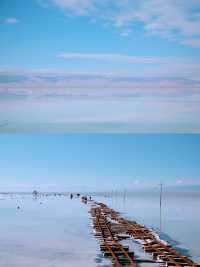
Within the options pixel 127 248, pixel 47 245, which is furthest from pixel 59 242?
pixel 127 248

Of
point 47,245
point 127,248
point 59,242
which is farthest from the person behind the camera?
point 59,242

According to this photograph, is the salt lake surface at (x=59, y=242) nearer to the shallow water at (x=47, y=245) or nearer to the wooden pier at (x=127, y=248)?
the shallow water at (x=47, y=245)

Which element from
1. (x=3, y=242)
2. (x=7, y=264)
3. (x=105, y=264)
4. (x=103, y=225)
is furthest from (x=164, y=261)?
(x=103, y=225)

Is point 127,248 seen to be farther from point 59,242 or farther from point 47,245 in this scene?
point 59,242

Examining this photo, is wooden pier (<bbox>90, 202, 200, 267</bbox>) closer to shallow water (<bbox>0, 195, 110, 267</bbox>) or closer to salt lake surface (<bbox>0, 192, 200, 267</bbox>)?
salt lake surface (<bbox>0, 192, 200, 267</bbox>)

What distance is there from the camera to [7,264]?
21.4 m

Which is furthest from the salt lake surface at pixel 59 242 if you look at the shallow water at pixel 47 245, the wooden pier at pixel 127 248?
the wooden pier at pixel 127 248

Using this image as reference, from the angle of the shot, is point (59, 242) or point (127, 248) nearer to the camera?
point (127, 248)

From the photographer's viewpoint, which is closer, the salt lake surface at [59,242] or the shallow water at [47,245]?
the shallow water at [47,245]

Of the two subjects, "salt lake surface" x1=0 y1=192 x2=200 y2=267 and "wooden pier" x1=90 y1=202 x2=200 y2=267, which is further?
"salt lake surface" x1=0 y1=192 x2=200 y2=267

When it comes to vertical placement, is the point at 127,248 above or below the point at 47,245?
above

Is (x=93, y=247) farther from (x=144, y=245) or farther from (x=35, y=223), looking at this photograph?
(x=35, y=223)

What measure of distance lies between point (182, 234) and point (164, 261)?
45.4 feet

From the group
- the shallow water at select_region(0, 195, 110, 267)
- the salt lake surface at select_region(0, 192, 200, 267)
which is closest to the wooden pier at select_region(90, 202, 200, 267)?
the salt lake surface at select_region(0, 192, 200, 267)
